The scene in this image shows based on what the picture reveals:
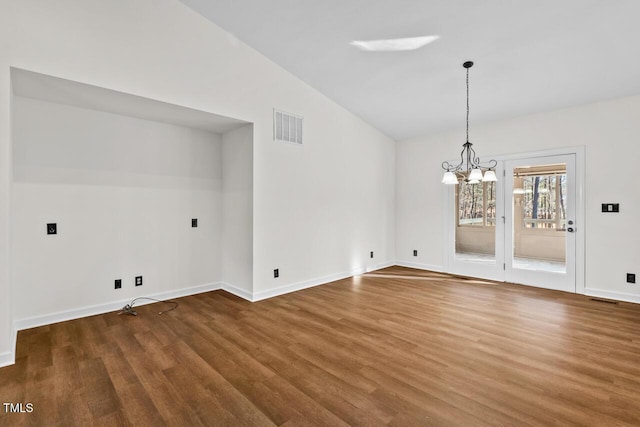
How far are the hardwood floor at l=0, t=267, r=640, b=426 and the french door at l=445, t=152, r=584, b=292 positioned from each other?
98cm

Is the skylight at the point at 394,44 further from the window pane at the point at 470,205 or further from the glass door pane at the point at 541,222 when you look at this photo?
the window pane at the point at 470,205

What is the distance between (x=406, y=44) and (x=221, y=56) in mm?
2234

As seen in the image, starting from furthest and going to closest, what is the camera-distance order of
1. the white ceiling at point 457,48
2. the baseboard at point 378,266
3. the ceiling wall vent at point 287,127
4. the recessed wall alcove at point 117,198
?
the baseboard at point 378,266
the ceiling wall vent at point 287,127
the recessed wall alcove at point 117,198
the white ceiling at point 457,48

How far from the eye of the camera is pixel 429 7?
2.98 m

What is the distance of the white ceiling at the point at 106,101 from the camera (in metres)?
2.83

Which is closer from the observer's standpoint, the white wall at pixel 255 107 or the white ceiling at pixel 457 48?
the white wall at pixel 255 107

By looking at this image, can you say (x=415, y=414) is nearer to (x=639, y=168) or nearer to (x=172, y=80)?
(x=172, y=80)

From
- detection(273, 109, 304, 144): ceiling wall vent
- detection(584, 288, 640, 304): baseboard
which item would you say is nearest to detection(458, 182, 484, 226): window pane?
detection(584, 288, 640, 304): baseboard

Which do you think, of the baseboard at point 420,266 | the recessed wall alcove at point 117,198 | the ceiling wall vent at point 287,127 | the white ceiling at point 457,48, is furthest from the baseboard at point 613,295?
the recessed wall alcove at point 117,198

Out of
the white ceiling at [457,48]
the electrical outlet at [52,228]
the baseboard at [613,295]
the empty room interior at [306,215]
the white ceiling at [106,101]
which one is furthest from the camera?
the baseboard at [613,295]

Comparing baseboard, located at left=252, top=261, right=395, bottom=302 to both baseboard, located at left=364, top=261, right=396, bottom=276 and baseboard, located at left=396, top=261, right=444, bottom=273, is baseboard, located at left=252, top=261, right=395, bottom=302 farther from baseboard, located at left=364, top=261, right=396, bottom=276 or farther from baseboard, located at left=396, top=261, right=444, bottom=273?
baseboard, located at left=396, top=261, right=444, bottom=273

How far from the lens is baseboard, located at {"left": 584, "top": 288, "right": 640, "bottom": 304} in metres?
4.18

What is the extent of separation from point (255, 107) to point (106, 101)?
169 centimetres

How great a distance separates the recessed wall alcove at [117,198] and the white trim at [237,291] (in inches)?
1.5
